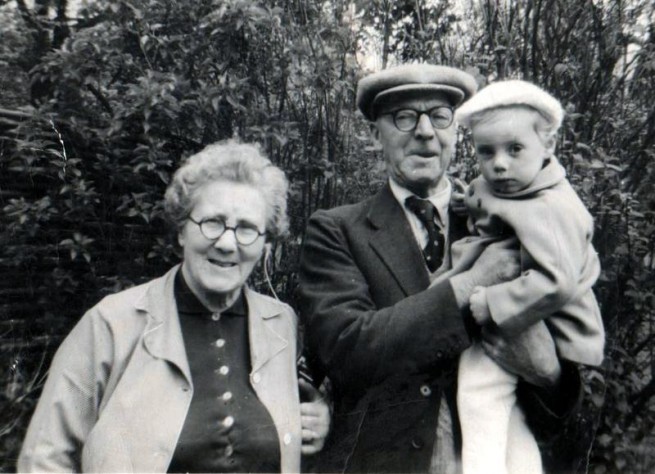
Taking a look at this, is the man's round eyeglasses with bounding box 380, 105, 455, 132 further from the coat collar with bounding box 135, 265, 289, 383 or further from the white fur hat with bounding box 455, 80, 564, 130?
the coat collar with bounding box 135, 265, 289, 383

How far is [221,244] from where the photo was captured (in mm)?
2430

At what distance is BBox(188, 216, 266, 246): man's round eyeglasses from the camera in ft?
8.12

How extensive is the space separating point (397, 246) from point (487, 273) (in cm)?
38

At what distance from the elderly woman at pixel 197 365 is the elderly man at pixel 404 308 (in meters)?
0.20

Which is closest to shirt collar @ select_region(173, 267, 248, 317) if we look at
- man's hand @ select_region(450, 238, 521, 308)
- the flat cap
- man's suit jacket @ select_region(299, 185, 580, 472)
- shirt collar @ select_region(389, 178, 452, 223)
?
man's suit jacket @ select_region(299, 185, 580, 472)

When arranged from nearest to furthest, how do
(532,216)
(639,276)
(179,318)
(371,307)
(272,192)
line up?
(532,216) < (371,307) < (179,318) < (272,192) < (639,276)

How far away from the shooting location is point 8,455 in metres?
3.30

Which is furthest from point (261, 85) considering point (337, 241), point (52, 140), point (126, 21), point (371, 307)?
point (371, 307)

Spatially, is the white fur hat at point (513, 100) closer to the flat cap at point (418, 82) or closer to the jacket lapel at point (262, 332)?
the flat cap at point (418, 82)

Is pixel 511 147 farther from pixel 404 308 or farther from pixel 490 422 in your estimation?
pixel 490 422

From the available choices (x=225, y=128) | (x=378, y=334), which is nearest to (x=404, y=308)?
(x=378, y=334)

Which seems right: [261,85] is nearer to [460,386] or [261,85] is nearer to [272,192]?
[272,192]

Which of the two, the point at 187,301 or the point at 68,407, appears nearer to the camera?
the point at 68,407

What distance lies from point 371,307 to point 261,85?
200 centimetres
